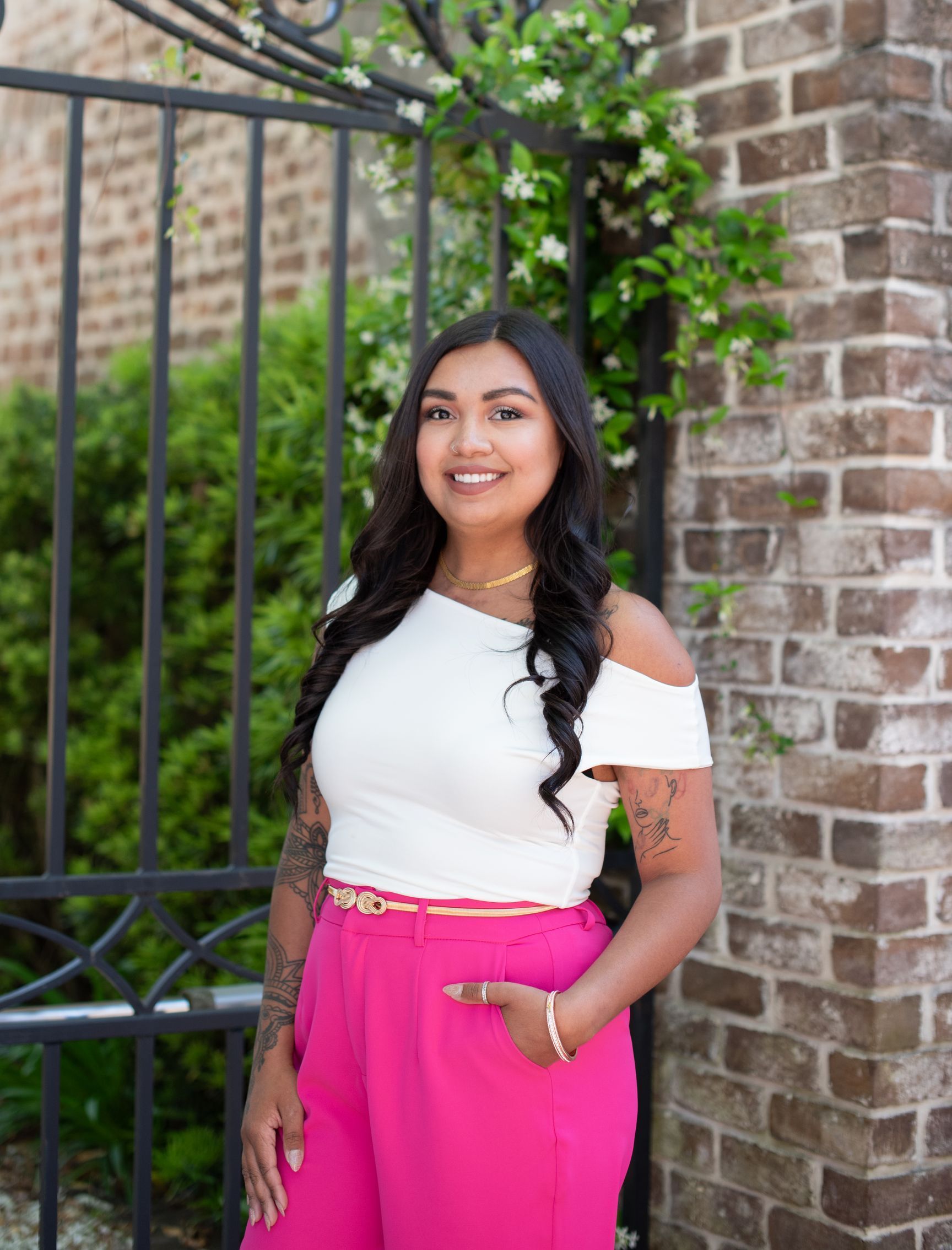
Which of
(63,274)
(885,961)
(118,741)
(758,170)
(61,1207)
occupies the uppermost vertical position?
(758,170)

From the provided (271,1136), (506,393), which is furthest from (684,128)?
(271,1136)

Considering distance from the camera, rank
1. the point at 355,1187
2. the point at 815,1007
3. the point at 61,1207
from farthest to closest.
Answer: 1. the point at 61,1207
2. the point at 815,1007
3. the point at 355,1187

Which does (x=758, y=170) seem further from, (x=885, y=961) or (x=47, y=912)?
(x=47, y=912)

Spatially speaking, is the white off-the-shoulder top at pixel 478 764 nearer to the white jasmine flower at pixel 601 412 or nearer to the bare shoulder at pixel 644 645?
the bare shoulder at pixel 644 645

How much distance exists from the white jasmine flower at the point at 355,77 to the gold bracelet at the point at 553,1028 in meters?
1.79

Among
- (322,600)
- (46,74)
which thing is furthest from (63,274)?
(322,600)

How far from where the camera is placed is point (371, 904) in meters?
1.74

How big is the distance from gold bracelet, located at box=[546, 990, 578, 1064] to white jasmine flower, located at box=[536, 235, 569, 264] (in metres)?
1.63

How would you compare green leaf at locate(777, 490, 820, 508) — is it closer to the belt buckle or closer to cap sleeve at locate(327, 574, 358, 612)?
cap sleeve at locate(327, 574, 358, 612)

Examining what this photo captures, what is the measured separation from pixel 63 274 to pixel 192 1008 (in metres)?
1.39

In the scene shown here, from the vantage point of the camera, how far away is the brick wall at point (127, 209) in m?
4.72

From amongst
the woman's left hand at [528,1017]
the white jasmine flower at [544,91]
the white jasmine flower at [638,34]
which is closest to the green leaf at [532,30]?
the white jasmine flower at [544,91]

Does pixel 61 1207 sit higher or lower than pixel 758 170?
lower

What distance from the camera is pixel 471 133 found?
2646 mm
